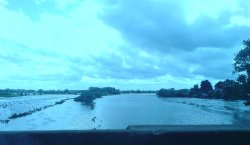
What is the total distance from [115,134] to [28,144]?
2.58 feet

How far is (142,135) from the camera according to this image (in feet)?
10.8

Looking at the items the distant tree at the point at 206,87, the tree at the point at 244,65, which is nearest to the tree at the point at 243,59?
the tree at the point at 244,65

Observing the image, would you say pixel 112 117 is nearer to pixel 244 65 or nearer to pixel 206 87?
pixel 244 65

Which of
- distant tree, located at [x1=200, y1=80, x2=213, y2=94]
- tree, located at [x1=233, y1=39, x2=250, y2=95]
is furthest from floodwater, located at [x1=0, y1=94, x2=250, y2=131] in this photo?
distant tree, located at [x1=200, y1=80, x2=213, y2=94]

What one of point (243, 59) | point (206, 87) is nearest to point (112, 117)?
point (243, 59)

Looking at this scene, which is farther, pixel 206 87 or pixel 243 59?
pixel 206 87

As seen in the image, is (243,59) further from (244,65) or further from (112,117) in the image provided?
(112,117)

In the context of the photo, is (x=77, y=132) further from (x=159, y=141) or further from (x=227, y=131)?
(x=227, y=131)

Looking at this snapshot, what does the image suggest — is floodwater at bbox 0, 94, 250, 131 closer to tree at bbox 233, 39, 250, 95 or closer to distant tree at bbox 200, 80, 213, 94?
tree at bbox 233, 39, 250, 95

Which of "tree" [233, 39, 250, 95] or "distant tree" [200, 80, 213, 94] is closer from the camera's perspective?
"tree" [233, 39, 250, 95]

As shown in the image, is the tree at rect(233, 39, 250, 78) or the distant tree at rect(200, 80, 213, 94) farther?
the distant tree at rect(200, 80, 213, 94)

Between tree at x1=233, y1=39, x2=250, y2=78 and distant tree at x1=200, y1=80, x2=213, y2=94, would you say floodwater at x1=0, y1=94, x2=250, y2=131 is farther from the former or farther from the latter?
distant tree at x1=200, y1=80, x2=213, y2=94

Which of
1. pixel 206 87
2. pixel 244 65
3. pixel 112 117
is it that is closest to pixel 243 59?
pixel 244 65

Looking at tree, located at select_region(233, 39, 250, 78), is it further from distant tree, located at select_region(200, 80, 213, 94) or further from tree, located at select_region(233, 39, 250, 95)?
distant tree, located at select_region(200, 80, 213, 94)
